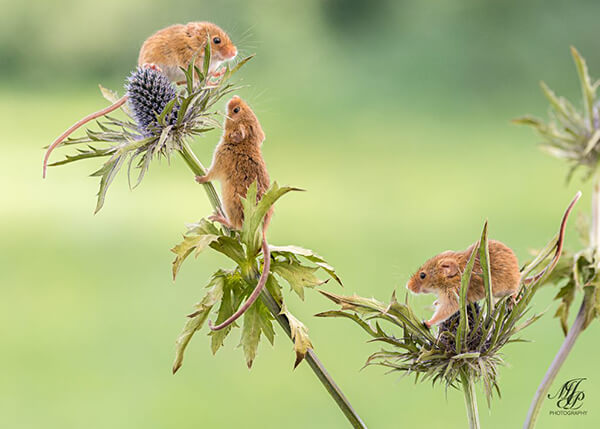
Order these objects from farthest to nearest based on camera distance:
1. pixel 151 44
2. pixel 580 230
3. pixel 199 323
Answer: pixel 580 230
pixel 151 44
pixel 199 323

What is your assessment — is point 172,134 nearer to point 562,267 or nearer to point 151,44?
point 151,44

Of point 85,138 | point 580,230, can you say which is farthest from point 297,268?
point 580,230

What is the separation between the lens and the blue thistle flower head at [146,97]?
2.69 ft

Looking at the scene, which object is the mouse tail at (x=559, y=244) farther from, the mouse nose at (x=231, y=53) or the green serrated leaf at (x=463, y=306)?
the mouse nose at (x=231, y=53)

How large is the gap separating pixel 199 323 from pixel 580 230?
0.58 m

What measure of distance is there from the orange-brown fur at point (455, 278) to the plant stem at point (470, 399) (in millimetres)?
81

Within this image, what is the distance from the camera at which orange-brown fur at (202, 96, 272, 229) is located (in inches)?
31.3

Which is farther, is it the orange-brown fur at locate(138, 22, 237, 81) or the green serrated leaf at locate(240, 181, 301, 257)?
the orange-brown fur at locate(138, 22, 237, 81)

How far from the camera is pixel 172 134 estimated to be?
0.79 metres

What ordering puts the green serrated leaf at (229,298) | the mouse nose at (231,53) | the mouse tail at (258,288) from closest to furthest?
1. the mouse tail at (258,288)
2. the green serrated leaf at (229,298)
3. the mouse nose at (231,53)

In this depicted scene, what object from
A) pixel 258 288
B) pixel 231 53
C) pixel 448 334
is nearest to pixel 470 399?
pixel 448 334

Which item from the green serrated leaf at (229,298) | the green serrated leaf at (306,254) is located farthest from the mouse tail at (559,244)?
the green serrated leaf at (229,298)

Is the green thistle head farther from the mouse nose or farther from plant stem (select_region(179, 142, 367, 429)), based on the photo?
the mouse nose

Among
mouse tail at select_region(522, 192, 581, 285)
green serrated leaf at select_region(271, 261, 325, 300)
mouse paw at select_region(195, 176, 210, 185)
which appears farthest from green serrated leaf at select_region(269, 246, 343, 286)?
mouse tail at select_region(522, 192, 581, 285)
